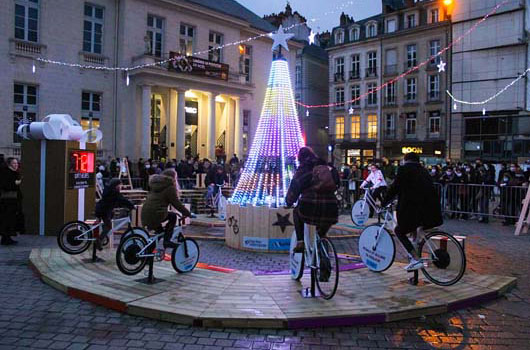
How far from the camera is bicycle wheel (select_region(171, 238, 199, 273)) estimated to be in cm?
691

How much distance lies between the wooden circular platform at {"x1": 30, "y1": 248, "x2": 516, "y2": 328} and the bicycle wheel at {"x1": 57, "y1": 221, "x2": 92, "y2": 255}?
662mm

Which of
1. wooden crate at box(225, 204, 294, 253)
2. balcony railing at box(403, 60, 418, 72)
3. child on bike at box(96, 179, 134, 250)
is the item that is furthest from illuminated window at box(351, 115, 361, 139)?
child on bike at box(96, 179, 134, 250)

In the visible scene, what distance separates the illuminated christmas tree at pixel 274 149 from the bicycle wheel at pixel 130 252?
344 centimetres

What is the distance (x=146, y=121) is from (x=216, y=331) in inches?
885

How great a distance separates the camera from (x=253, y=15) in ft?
121

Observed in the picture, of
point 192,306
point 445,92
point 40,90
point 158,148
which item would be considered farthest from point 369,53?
point 192,306

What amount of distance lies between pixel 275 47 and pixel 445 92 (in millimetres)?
34634

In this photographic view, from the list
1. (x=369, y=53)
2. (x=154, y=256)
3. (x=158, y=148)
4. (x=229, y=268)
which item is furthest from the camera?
(x=369, y=53)

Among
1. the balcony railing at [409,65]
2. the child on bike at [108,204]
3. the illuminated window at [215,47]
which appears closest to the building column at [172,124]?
the illuminated window at [215,47]

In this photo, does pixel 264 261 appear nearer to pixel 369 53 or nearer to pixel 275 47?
pixel 275 47

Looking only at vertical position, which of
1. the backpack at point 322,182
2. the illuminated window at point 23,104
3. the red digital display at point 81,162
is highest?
the illuminated window at point 23,104

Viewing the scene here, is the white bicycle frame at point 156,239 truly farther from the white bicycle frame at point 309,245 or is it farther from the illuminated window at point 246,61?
the illuminated window at point 246,61

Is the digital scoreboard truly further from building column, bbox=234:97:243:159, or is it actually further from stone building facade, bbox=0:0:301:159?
building column, bbox=234:97:243:159

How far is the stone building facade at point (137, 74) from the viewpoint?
22828 millimetres
